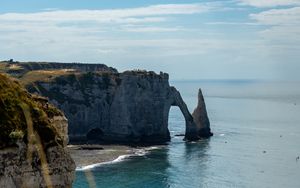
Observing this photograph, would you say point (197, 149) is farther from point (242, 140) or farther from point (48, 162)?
point (48, 162)

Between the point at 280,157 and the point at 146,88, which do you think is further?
the point at 146,88

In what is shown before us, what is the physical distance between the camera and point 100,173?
3627 inches

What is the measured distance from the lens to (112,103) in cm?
13262

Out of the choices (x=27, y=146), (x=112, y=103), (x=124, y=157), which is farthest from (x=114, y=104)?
(x=27, y=146)

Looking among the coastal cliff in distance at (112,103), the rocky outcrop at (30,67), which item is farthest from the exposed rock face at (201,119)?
the rocky outcrop at (30,67)

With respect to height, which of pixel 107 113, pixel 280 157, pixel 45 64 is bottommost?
pixel 280 157

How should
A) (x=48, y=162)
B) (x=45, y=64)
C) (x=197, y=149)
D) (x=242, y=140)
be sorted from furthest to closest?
Answer: (x=45, y=64)
(x=242, y=140)
(x=197, y=149)
(x=48, y=162)

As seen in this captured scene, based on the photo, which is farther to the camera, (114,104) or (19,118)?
(114,104)

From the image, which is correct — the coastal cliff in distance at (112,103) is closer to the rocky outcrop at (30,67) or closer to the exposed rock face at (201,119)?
the exposed rock face at (201,119)

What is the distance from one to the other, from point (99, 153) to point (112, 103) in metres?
23.2

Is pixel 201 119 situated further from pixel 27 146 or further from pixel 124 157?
pixel 27 146

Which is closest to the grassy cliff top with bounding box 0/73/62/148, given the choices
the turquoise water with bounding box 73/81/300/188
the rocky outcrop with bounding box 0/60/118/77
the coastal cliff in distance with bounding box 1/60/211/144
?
the turquoise water with bounding box 73/81/300/188

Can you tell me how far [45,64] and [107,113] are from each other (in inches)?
2589

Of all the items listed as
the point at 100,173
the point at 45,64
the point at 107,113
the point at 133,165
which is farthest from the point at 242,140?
the point at 45,64
